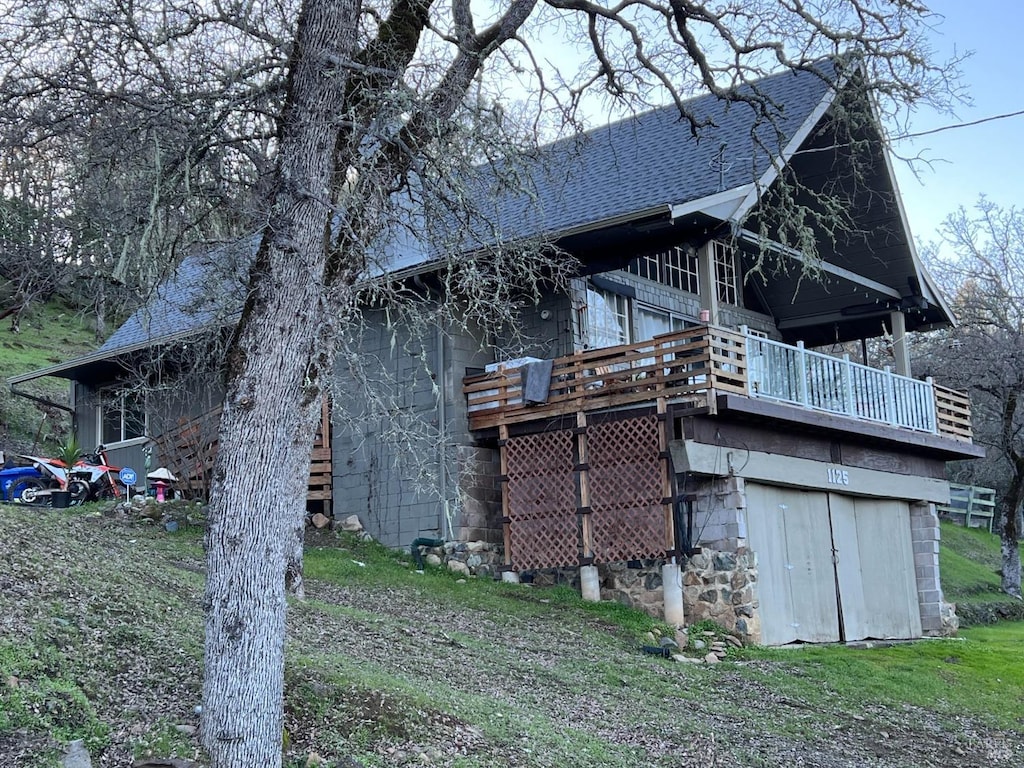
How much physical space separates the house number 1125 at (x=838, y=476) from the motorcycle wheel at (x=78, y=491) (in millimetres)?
12691

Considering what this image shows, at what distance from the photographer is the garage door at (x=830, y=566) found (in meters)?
15.9

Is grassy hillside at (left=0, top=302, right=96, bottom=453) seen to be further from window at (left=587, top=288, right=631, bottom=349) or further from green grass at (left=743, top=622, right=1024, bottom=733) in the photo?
green grass at (left=743, top=622, right=1024, bottom=733)

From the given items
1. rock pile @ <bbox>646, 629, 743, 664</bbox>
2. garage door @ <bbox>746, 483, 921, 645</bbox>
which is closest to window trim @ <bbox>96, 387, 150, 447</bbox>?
rock pile @ <bbox>646, 629, 743, 664</bbox>

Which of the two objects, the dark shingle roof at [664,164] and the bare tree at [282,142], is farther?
the dark shingle roof at [664,164]

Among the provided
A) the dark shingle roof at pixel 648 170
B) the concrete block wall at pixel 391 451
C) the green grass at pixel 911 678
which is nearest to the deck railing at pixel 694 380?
the concrete block wall at pixel 391 451

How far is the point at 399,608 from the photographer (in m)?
13.6

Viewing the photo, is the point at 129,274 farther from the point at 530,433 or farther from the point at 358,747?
the point at 530,433

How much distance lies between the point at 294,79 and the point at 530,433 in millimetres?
9366

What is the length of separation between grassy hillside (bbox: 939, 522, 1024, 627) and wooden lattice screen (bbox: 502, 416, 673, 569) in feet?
33.3

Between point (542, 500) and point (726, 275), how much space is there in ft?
22.1

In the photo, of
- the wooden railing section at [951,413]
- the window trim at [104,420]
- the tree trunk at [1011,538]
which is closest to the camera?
the wooden railing section at [951,413]

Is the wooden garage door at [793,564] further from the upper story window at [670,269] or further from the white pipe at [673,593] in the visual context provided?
the upper story window at [670,269]

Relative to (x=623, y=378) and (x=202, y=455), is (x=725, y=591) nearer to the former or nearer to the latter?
(x=623, y=378)

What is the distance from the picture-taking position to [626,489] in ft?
51.6
